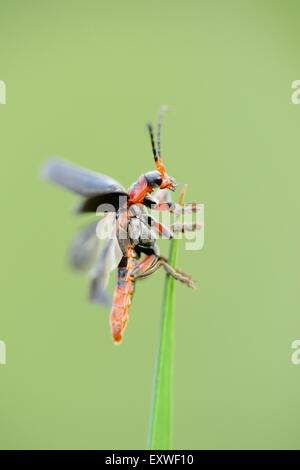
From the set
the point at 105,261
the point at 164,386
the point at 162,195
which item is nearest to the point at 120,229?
the point at 105,261

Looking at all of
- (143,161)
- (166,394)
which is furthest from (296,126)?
(166,394)

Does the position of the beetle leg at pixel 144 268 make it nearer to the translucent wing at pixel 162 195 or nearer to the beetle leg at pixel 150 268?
the beetle leg at pixel 150 268

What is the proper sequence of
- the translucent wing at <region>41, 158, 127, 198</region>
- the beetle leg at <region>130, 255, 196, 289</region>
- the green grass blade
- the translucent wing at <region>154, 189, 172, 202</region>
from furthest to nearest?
1. the translucent wing at <region>154, 189, 172, 202</region>
2. the beetle leg at <region>130, 255, 196, 289</region>
3. the translucent wing at <region>41, 158, 127, 198</region>
4. the green grass blade

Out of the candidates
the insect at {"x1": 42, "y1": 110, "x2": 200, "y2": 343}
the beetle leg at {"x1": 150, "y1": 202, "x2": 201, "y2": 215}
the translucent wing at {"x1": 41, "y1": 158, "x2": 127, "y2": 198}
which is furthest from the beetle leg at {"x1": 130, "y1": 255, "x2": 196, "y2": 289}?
the translucent wing at {"x1": 41, "y1": 158, "x2": 127, "y2": 198}

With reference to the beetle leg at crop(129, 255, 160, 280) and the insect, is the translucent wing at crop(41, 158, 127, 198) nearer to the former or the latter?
the insect

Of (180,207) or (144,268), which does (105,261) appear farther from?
(180,207)

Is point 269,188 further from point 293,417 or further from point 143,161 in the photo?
point 293,417

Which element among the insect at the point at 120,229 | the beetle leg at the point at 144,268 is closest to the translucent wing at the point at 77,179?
the insect at the point at 120,229

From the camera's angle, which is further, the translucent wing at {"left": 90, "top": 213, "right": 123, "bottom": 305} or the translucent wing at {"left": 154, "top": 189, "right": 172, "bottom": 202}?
the translucent wing at {"left": 154, "top": 189, "right": 172, "bottom": 202}
